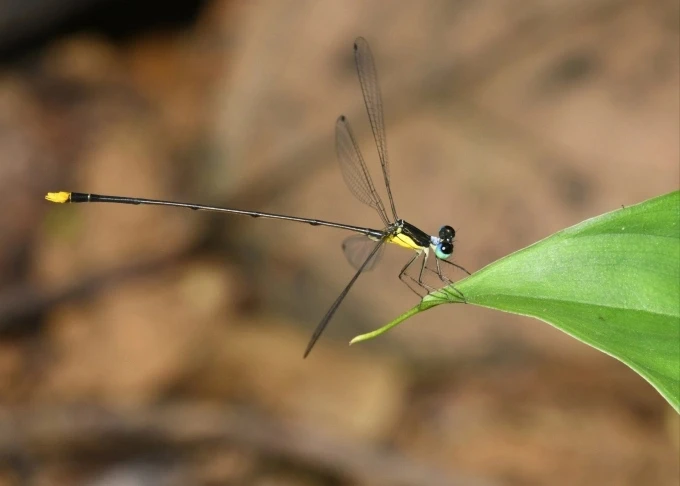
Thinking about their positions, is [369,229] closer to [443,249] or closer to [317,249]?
[443,249]

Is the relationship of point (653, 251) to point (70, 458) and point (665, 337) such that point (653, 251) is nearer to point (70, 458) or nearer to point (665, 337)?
point (665, 337)

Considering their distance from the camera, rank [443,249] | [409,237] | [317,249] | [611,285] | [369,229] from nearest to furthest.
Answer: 1. [611,285]
2. [443,249]
3. [409,237]
4. [369,229]
5. [317,249]

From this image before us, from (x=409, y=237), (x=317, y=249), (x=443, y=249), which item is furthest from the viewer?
(x=317, y=249)

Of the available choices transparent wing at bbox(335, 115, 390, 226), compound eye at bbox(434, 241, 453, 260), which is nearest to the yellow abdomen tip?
transparent wing at bbox(335, 115, 390, 226)

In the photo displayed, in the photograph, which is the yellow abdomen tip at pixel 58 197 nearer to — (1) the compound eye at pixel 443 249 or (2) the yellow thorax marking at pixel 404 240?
(2) the yellow thorax marking at pixel 404 240

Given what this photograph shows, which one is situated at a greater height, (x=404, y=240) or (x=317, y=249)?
(x=317, y=249)

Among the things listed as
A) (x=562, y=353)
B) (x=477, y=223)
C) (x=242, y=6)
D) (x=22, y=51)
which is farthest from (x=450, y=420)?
(x=22, y=51)

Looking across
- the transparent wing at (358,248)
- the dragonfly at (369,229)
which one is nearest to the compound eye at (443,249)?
the dragonfly at (369,229)

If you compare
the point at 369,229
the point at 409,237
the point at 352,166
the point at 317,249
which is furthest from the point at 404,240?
the point at 317,249
